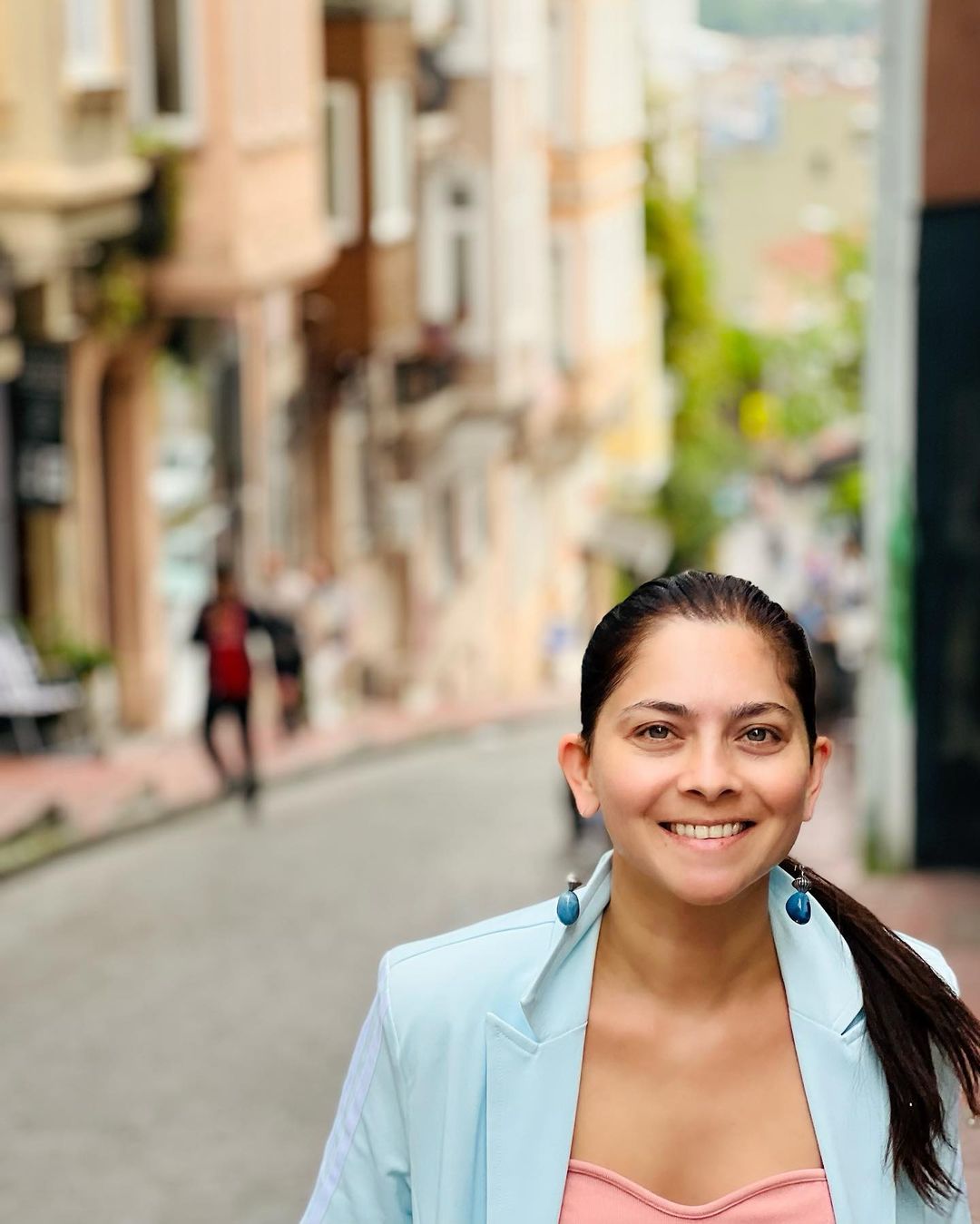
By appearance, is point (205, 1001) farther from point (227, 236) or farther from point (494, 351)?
point (494, 351)

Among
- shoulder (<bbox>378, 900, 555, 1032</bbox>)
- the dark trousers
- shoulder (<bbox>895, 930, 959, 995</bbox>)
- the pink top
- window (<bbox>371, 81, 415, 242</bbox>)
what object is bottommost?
the dark trousers

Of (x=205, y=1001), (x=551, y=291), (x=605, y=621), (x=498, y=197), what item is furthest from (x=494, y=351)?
(x=605, y=621)

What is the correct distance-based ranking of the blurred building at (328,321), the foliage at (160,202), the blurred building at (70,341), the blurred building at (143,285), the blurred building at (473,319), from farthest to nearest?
the blurred building at (473,319) < the foliage at (160,202) < the blurred building at (328,321) < the blurred building at (143,285) < the blurred building at (70,341)

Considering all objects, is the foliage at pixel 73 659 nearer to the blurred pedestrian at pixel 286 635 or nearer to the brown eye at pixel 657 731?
the blurred pedestrian at pixel 286 635

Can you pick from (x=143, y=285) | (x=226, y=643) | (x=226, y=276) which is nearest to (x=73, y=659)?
(x=226, y=643)

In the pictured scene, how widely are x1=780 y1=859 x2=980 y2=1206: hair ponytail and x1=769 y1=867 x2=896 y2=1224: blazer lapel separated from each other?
0.05 ft

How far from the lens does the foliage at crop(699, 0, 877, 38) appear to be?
8588 cm

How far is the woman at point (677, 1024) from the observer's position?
2.42m

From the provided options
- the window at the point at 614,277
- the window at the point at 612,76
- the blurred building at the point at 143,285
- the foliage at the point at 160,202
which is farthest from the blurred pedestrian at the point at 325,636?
the window at the point at 612,76

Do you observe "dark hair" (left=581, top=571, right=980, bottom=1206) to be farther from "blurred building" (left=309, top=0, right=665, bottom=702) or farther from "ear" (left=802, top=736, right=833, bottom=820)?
"blurred building" (left=309, top=0, right=665, bottom=702)

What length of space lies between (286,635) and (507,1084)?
13258mm

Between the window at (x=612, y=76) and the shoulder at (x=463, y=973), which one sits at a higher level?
the shoulder at (x=463, y=973)

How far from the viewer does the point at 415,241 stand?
29.0 meters

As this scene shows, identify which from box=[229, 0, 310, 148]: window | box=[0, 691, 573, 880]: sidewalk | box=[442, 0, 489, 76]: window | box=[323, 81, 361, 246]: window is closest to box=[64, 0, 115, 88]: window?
box=[229, 0, 310, 148]: window
